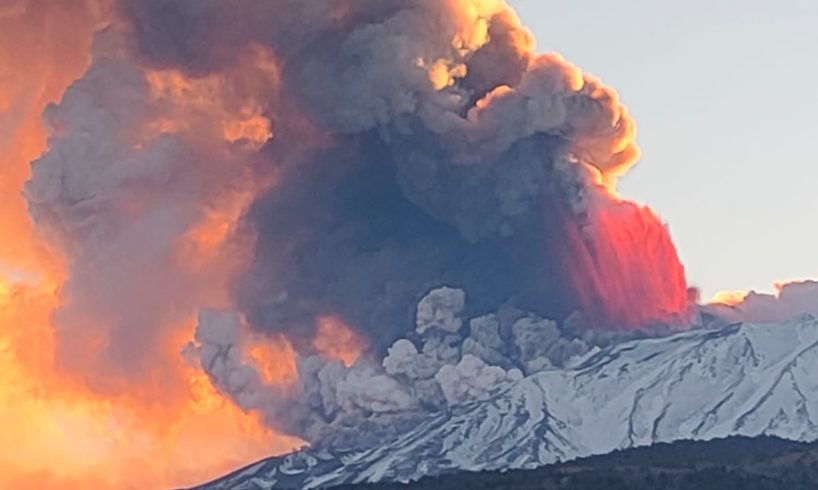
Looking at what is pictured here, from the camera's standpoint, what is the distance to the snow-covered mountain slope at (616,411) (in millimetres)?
154500

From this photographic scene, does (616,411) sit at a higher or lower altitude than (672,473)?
higher

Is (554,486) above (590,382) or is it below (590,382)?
below

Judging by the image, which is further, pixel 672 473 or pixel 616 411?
pixel 616 411

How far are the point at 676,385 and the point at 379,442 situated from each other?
68.1 ft

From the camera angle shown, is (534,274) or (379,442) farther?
(379,442)

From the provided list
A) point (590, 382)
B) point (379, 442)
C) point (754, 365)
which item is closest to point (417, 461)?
Result: point (379, 442)

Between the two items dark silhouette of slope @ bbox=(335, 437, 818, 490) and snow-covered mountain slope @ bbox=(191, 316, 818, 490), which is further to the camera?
snow-covered mountain slope @ bbox=(191, 316, 818, 490)

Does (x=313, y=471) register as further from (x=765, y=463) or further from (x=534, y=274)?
(x=765, y=463)

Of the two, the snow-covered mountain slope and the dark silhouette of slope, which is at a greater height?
the snow-covered mountain slope

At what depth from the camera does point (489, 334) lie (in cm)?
14012

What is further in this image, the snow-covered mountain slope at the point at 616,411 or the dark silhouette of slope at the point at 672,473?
the snow-covered mountain slope at the point at 616,411

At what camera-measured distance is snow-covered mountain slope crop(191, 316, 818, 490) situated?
507ft

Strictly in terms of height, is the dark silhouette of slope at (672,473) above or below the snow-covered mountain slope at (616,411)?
below

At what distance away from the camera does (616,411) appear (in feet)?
539
